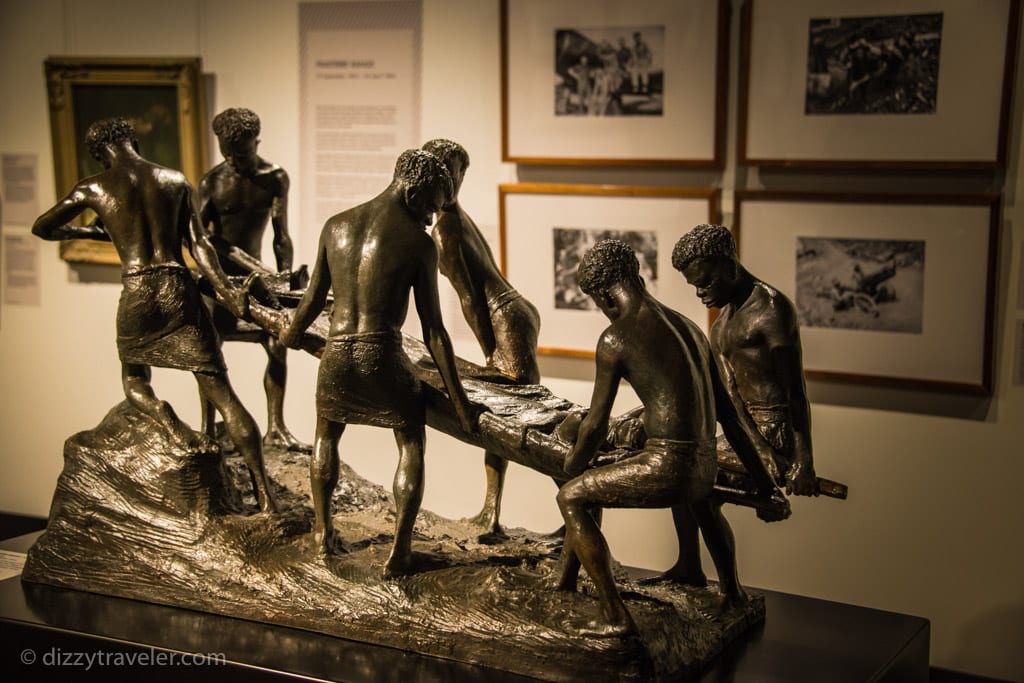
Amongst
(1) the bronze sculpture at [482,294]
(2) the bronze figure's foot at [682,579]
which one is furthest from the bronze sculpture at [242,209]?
(2) the bronze figure's foot at [682,579]

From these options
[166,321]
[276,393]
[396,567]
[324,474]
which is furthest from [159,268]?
[396,567]

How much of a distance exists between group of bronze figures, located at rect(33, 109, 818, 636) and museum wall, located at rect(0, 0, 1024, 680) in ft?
4.42

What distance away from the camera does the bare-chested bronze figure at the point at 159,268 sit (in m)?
4.95

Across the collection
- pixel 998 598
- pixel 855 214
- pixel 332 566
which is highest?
pixel 855 214

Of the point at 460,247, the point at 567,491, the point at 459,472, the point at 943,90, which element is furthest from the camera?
the point at 459,472

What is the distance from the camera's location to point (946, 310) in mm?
5391

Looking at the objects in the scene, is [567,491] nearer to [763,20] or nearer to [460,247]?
[460,247]

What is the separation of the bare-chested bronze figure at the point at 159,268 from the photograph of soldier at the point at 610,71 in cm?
201

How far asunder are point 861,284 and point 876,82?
34.7 inches

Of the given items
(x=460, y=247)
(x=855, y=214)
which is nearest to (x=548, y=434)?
(x=460, y=247)

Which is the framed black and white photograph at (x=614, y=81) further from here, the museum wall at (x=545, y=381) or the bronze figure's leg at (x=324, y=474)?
the bronze figure's leg at (x=324, y=474)

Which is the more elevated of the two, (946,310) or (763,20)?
(763,20)

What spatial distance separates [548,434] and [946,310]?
207 centimetres

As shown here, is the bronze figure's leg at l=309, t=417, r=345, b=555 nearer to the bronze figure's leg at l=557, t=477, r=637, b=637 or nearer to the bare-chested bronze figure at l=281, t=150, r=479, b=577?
the bare-chested bronze figure at l=281, t=150, r=479, b=577
